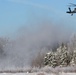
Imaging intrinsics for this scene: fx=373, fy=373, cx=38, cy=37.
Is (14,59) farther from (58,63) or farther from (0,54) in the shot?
(58,63)

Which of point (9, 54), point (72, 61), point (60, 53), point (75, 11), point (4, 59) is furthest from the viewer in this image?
point (9, 54)

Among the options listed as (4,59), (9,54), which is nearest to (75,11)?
(4,59)

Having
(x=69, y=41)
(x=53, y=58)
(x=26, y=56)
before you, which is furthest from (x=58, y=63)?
(x=26, y=56)

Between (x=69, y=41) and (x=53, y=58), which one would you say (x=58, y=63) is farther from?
(x=69, y=41)

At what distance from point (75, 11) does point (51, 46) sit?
116m

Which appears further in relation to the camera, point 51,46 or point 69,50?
point 51,46

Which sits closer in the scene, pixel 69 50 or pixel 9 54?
pixel 69 50

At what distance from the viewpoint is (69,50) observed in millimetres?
151875

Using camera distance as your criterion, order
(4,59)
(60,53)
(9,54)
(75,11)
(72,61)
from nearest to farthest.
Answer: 1. (75,11)
2. (72,61)
3. (60,53)
4. (4,59)
5. (9,54)

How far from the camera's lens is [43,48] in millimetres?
194625

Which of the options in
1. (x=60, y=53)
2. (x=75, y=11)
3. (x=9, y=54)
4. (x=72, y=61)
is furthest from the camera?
(x=9, y=54)

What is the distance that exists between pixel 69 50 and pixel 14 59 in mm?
41377

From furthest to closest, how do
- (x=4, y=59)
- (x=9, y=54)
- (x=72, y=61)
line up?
(x=9, y=54) → (x=4, y=59) → (x=72, y=61)

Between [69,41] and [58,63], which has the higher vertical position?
[69,41]
